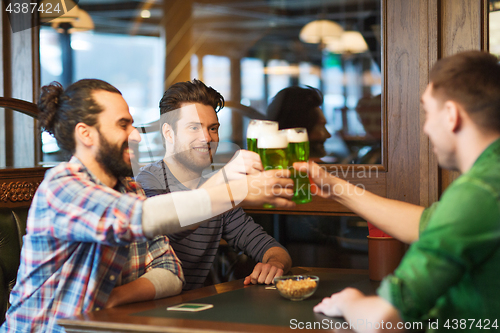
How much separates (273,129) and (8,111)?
7.14ft

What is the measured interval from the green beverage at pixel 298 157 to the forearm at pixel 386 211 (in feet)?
0.50

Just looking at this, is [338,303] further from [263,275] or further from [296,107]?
[296,107]

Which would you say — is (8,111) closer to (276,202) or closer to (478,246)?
(276,202)

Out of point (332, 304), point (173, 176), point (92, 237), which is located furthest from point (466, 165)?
point (173, 176)

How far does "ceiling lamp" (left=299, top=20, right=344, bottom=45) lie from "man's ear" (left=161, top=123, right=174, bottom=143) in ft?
2.62

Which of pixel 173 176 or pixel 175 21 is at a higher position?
pixel 175 21

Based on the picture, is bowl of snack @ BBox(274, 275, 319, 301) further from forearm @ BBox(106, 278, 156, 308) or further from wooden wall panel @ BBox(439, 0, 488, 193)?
wooden wall panel @ BBox(439, 0, 488, 193)

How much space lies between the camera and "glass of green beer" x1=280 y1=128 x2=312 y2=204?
1334 millimetres

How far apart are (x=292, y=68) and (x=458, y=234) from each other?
173cm

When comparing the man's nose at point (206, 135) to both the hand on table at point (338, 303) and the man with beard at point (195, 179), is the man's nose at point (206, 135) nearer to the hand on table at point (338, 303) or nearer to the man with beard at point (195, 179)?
the man with beard at point (195, 179)

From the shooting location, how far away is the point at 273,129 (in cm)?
132

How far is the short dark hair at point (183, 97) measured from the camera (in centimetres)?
216

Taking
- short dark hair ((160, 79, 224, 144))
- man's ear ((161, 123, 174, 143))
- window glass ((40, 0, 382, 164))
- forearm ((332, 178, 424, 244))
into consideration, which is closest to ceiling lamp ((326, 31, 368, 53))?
window glass ((40, 0, 382, 164))

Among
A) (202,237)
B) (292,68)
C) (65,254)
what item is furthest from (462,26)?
(65,254)
